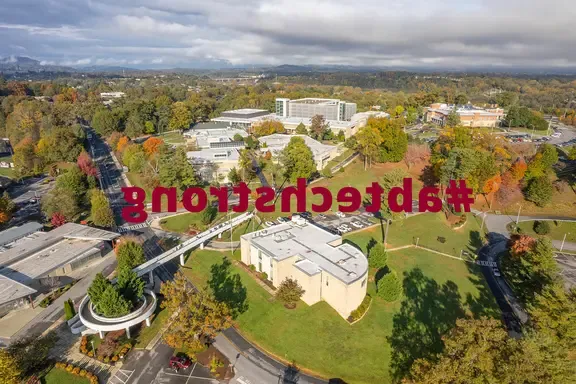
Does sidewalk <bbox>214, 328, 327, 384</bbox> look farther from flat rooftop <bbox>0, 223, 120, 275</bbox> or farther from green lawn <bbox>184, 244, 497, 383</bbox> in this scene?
flat rooftop <bbox>0, 223, 120, 275</bbox>

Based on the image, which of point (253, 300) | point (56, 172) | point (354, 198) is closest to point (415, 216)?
point (354, 198)

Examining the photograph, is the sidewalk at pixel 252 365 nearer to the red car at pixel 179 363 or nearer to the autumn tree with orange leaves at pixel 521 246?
the red car at pixel 179 363

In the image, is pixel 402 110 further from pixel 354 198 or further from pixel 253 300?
pixel 253 300

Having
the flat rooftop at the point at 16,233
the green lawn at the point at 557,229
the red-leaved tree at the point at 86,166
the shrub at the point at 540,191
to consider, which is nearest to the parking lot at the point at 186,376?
the flat rooftop at the point at 16,233

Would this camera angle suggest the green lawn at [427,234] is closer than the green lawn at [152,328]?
No

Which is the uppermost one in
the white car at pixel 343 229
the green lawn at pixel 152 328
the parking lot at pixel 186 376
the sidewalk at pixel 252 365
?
the white car at pixel 343 229

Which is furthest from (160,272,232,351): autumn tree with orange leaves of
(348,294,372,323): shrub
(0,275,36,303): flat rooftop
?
(0,275,36,303): flat rooftop
